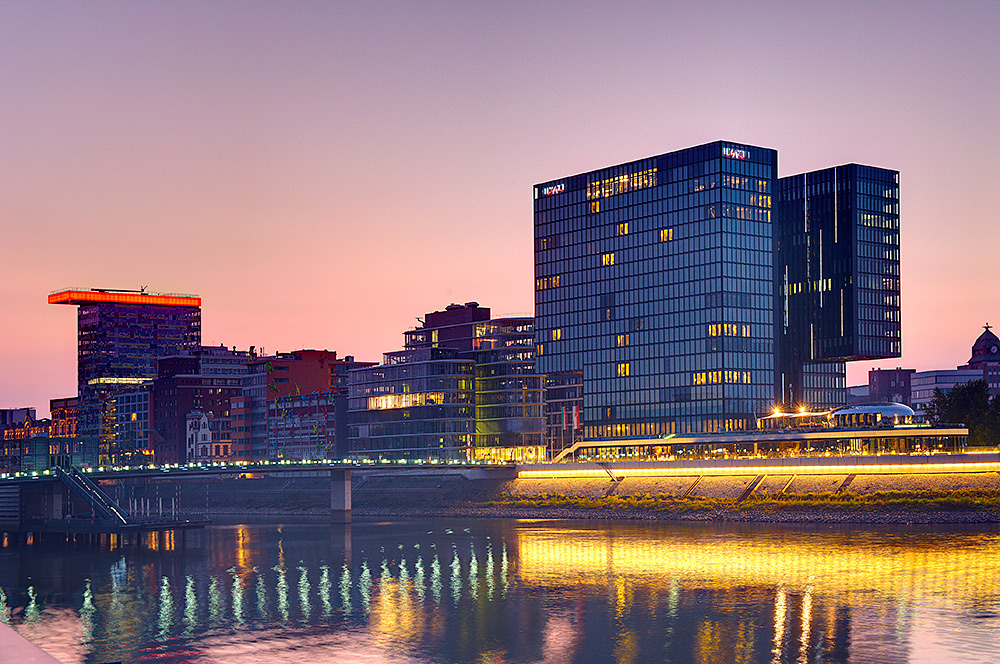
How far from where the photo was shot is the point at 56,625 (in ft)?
257

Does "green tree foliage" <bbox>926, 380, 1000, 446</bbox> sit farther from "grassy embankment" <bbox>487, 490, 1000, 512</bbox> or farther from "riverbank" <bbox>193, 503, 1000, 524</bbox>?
"riverbank" <bbox>193, 503, 1000, 524</bbox>

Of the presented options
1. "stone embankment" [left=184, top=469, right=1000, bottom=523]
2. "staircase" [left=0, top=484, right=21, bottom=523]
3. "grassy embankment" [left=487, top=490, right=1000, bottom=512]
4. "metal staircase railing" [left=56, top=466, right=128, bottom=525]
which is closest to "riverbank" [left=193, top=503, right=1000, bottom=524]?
"stone embankment" [left=184, top=469, right=1000, bottom=523]

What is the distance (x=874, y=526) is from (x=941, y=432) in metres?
50.5

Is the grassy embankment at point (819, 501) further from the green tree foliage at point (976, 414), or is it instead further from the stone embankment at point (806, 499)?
the green tree foliage at point (976, 414)

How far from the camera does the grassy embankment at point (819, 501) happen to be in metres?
148

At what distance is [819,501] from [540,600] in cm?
8827

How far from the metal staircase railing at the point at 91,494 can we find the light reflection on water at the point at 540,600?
80.1 feet

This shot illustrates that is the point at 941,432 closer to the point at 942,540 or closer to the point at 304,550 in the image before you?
the point at 942,540

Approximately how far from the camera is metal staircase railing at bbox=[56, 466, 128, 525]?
550ft

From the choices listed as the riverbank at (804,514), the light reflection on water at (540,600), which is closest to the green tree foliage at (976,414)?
the riverbank at (804,514)

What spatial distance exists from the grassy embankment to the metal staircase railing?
74.9 meters

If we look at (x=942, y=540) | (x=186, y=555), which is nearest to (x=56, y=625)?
(x=186, y=555)

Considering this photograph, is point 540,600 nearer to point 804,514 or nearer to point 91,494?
point 804,514

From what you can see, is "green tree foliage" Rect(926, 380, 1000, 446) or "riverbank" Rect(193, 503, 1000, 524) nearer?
"riverbank" Rect(193, 503, 1000, 524)
